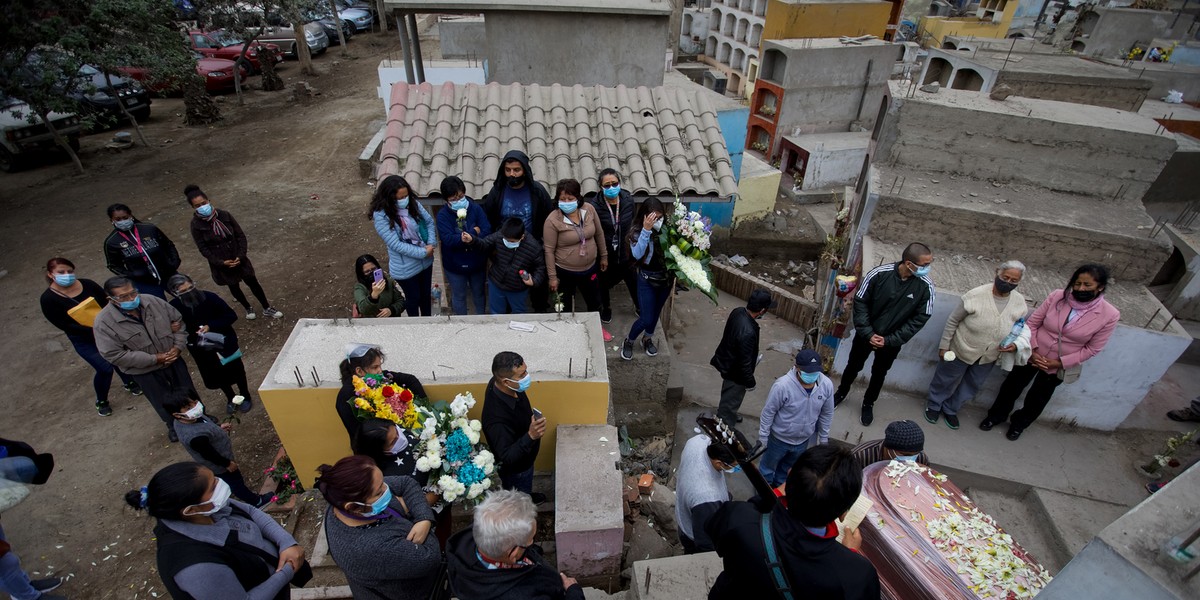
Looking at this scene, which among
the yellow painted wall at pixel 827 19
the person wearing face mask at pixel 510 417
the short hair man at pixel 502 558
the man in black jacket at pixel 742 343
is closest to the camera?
the short hair man at pixel 502 558

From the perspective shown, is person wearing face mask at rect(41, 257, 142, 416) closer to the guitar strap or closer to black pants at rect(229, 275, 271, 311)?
black pants at rect(229, 275, 271, 311)

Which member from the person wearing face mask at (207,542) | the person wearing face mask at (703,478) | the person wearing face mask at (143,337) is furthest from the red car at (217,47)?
the person wearing face mask at (703,478)

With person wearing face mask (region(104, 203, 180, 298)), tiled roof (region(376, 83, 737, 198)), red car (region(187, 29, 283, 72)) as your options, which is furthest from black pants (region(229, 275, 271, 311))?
red car (region(187, 29, 283, 72))

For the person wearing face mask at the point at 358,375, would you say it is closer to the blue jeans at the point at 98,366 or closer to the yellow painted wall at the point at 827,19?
the blue jeans at the point at 98,366

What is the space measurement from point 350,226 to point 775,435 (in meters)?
8.60

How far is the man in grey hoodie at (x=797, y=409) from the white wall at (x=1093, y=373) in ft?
5.70

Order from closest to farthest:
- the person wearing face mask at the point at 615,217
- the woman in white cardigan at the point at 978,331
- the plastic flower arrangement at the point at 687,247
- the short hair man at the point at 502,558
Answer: the short hair man at the point at 502,558, the woman in white cardigan at the point at 978,331, the plastic flower arrangement at the point at 687,247, the person wearing face mask at the point at 615,217

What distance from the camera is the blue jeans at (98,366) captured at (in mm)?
5496

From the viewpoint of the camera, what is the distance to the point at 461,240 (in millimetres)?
5320

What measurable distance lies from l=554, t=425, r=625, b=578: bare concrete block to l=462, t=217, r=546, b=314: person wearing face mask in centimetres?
172

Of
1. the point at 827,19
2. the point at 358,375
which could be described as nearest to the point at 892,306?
the point at 358,375

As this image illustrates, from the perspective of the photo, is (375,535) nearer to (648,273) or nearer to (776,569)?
(776,569)

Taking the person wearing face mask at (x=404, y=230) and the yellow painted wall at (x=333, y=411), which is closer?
the yellow painted wall at (x=333, y=411)

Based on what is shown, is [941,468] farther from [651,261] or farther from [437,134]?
[437,134]
